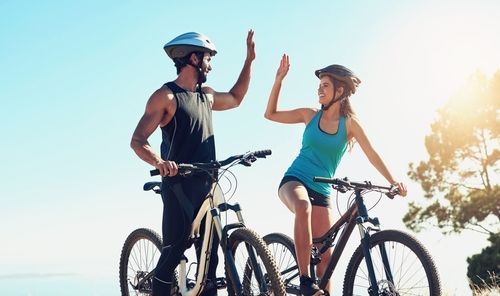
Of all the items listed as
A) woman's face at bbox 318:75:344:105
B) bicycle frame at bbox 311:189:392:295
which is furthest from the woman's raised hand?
bicycle frame at bbox 311:189:392:295

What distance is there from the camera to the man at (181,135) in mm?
4852

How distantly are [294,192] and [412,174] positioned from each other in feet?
53.2

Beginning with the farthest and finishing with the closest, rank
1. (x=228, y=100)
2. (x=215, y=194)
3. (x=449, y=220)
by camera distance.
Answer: (x=449, y=220), (x=228, y=100), (x=215, y=194)

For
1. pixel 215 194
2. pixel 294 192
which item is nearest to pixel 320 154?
pixel 294 192

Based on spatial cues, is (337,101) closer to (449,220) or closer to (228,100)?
(228,100)

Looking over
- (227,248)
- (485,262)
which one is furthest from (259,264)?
(485,262)

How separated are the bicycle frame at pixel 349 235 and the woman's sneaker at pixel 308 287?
209 millimetres

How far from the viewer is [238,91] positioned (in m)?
5.83

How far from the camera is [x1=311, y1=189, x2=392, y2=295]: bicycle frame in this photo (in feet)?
16.1

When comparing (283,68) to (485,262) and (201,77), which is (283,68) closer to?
(201,77)

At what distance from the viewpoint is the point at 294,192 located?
5.42m

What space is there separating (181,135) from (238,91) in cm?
107

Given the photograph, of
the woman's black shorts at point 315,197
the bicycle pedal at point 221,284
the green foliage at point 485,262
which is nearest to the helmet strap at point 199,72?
the woman's black shorts at point 315,197

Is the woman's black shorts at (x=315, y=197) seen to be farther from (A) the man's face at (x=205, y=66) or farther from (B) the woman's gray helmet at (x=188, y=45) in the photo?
(B) the woman's gray helmet at (x=188, y=45)
